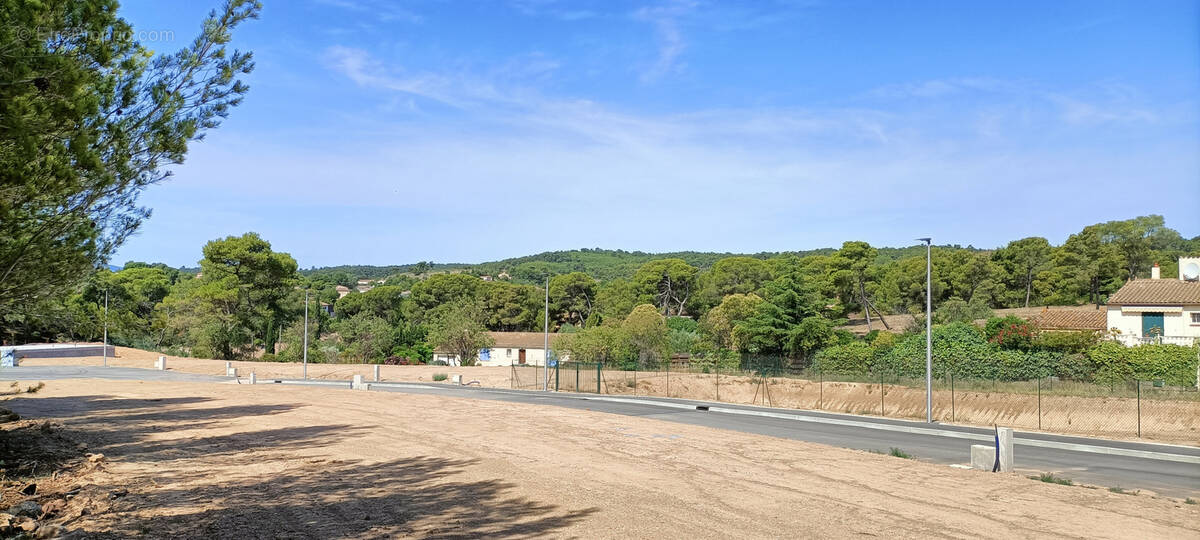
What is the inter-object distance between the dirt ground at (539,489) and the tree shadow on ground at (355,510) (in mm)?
41

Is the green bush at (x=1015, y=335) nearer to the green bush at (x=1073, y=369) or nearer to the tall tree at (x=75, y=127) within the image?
the green bush at (x=1073, y=369)

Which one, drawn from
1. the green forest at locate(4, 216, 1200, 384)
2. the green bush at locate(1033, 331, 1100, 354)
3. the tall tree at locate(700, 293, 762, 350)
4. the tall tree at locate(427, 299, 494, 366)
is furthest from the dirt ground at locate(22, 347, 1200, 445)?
the tall tree at locate(700, 293, 762, 350)

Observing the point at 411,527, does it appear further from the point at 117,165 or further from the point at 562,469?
the point at 117,165

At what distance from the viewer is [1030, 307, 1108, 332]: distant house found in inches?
1998

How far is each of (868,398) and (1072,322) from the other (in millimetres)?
21802

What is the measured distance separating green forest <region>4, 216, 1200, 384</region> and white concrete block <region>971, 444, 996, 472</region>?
28.1 meters

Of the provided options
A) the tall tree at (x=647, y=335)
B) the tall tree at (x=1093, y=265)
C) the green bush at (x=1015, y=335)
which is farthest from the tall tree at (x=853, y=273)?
the green bush at (x=1015, y=335)

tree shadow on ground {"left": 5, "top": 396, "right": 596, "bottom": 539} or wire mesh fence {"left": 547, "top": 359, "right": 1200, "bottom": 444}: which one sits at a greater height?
tree shadow on ground {"left": 5, "top": 396, "right": 596, "bottom": 539}

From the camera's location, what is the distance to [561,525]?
10.4m

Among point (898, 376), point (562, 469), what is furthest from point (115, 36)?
point (898, 376)

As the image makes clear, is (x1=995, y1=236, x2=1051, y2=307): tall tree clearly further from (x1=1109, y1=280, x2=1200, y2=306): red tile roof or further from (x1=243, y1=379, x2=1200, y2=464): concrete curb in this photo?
(x1=243, y1=379, x2=1200, y2=464): concrete curb

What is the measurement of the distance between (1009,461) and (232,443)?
16.8m

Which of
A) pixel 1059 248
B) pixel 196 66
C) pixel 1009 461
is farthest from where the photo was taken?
pixel 1059 248

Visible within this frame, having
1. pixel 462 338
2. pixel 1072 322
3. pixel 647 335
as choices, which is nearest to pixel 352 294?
pixel 462 338
